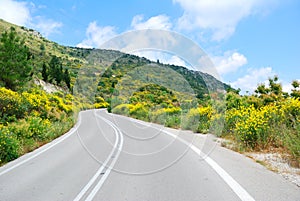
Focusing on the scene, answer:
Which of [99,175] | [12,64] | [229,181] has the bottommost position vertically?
[99,175]

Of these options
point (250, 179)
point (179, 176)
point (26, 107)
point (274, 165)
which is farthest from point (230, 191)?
point (26, 107)

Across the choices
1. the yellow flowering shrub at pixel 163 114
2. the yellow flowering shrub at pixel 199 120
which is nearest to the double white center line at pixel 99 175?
the yellow flowering shrub at pixel 199 120

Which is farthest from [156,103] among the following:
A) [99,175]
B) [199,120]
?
[99,175]

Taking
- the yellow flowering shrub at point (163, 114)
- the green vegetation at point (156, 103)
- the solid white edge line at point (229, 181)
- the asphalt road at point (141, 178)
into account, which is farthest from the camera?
the yellow flowering shrub at point (163, 114)

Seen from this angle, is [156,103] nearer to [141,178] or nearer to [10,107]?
[10,107]

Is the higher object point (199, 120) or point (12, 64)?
point (12, 64)

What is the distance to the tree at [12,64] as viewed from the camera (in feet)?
74.6

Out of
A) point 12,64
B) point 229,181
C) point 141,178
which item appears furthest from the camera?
point 12,64

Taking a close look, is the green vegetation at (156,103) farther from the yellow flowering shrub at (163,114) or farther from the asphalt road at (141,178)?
the asphalt road at (141,178)

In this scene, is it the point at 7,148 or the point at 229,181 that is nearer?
the point at 229,181

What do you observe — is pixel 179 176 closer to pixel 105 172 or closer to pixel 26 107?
pixel 105 172

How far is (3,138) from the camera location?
8.67 metres

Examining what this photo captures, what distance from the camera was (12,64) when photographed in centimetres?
2305

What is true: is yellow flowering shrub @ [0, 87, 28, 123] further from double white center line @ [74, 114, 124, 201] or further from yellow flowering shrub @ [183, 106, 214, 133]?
yellow flowering shrub @ [183, 106, 214, 133]
